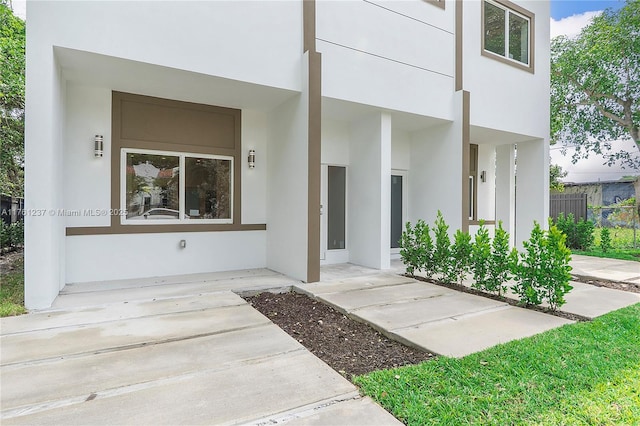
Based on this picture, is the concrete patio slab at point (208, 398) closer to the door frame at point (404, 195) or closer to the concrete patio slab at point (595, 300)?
the concrete patio slab at point (595, 300)

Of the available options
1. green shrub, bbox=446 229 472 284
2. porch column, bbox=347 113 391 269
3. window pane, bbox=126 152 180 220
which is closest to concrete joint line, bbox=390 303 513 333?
green shrub, bbox=446 229 472 284

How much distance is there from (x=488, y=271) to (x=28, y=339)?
591 centimetres

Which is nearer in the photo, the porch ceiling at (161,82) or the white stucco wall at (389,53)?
the porch ceiling at (161,82)

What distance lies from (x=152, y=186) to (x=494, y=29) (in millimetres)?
8893

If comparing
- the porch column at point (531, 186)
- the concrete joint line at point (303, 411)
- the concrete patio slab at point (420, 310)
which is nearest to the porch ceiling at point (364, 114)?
the porch column at point (531, 186)

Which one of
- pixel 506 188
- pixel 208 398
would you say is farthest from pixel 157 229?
pixel 506 188

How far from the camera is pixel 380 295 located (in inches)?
205

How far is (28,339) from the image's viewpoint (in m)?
3.46

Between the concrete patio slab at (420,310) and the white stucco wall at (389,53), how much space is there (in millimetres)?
3815

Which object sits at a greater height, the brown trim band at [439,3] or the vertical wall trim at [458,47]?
the brown trim band at [439,3]

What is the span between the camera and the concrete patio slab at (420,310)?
4.05 m

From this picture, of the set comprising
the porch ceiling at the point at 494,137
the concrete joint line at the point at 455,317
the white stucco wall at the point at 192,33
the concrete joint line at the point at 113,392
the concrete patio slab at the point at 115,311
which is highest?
the white stucco wall at the point at 192,33

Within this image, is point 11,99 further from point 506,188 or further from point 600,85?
point 600,85

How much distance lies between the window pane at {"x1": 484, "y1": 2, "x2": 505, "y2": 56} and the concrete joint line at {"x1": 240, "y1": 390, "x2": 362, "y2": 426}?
891 centimetres
